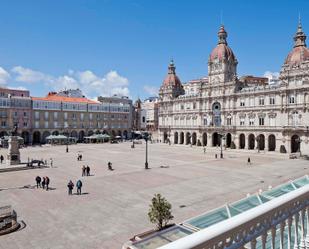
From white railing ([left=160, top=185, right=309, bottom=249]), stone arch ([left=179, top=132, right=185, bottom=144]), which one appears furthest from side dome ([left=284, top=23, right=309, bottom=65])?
white railing ([left=160, top=185, right=309, bottom=249])

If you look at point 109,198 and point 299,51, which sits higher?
point 299,51

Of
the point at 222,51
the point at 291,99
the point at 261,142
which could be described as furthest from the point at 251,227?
the point at 222,51

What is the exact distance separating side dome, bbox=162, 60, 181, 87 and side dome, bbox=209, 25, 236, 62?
16.9m

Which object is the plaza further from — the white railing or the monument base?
the white railing

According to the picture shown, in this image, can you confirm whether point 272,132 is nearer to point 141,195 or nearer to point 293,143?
point 293,143

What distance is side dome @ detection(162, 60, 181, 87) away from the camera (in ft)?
274

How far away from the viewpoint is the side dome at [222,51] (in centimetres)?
6619

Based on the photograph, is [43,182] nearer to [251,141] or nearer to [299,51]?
[251,141]

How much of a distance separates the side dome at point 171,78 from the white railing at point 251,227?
7973cm

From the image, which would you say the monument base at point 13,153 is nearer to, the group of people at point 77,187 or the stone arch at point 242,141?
the group of people at point 77,187

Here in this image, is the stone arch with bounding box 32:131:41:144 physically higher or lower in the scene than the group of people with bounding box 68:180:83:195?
higher

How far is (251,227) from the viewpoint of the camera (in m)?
3.43

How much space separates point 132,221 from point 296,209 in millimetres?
11487

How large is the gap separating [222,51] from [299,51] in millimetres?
18225
